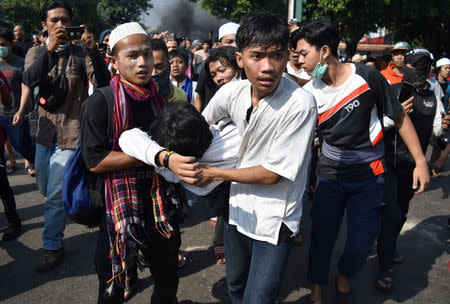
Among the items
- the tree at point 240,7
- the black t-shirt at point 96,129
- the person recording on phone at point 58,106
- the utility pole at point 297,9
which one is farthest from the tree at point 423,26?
the black t-shirt at point 96,129

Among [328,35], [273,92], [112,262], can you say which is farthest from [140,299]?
[328,35]

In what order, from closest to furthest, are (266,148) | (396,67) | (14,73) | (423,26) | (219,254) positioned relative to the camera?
(266,148), (219,254), (396,67), (14,73), (423,26)

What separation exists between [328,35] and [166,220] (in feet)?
5.24

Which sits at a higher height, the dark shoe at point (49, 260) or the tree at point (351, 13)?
the tree at point (351, 13)

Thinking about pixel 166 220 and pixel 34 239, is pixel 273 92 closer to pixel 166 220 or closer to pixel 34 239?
pixel 166 220

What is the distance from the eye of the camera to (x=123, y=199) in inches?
76.1

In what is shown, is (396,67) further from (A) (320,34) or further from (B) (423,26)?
(B) (423,26)

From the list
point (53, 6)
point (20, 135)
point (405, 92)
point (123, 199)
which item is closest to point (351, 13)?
point (405, 92)

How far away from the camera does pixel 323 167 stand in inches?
104

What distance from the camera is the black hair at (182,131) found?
1711 mm

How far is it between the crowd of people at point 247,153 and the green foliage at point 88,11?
2796cm

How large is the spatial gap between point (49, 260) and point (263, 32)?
9.45 ft

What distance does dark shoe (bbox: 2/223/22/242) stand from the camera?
149 inches

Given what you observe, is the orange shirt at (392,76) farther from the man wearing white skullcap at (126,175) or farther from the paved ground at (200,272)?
the man wearing white skullcap at (126,175)
